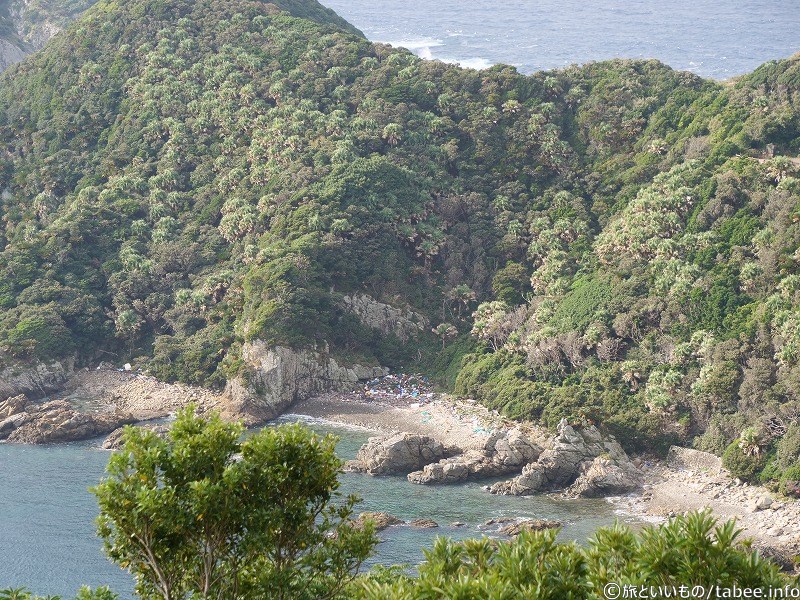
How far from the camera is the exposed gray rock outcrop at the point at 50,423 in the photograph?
283 feet

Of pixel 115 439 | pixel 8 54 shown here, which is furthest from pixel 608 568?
pixel 8 54

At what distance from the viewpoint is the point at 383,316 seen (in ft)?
323

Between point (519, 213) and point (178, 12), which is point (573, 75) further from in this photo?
point (178, 12)

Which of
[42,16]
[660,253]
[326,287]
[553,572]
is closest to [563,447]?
[660,253]

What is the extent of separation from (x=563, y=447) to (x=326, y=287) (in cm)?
3171

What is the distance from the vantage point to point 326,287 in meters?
98.4

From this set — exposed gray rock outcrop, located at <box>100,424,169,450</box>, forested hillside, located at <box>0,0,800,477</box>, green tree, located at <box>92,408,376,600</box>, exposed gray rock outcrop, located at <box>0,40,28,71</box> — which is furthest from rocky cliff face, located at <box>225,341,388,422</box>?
exposed gray rock outcrop, located at <box>0,40,28,71</box>

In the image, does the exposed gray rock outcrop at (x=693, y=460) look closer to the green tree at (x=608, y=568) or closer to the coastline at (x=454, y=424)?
the coastline at (x=454, y=424)

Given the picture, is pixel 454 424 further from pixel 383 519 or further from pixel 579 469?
pixel 383 519

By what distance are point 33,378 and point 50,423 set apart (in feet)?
30.5

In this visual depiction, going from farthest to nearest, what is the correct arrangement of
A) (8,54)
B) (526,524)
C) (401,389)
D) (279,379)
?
(8,54), (401,389), (279,379), (526,524)

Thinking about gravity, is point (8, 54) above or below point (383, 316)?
above

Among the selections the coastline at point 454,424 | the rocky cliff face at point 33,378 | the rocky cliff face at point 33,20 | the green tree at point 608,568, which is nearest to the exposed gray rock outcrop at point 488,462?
the coastline at point 454,424

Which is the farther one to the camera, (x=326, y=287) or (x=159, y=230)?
(x=159, y=230)
